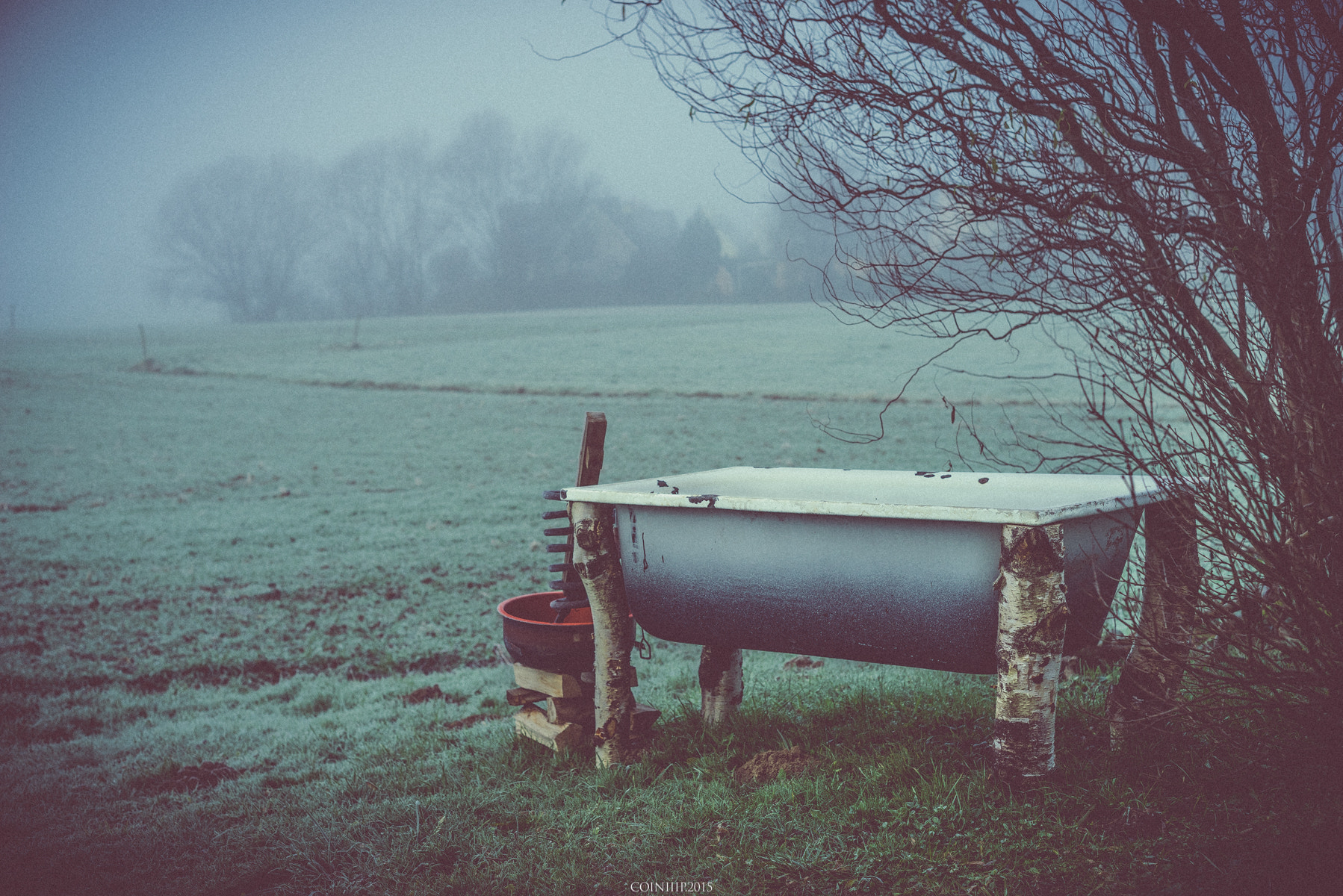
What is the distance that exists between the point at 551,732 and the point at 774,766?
3.00 feet

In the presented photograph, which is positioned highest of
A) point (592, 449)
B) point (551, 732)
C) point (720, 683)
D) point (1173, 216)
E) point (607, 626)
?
point (1173, 216)

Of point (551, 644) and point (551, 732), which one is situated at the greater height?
point (551, 644)

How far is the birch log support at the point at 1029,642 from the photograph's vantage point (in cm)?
248

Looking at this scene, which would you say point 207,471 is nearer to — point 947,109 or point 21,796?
point 21,796

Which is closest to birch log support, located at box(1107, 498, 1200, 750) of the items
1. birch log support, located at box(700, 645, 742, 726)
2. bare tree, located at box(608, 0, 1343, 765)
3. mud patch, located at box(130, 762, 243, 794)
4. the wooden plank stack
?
bare tree, located at box(608, 0, 1343, 765)

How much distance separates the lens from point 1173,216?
275cm

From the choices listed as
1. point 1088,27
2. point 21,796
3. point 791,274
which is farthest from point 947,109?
point 791,274

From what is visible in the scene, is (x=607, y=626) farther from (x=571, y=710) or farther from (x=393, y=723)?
(x=393, y=723)

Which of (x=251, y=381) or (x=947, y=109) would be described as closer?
(x=947, y=109)

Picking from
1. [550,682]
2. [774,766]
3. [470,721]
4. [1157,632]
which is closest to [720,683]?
[774,766]

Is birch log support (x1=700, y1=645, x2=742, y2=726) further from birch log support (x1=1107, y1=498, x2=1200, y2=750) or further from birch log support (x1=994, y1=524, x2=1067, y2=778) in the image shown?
birch log support (x1=1107, y1=498, x2=1200, y2=750)

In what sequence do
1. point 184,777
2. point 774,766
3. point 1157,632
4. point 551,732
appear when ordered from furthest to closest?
point 184,777 → point 551,732 → point 774,766 → point 1157,632

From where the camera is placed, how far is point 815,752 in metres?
3.22

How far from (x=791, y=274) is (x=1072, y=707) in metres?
42.4
